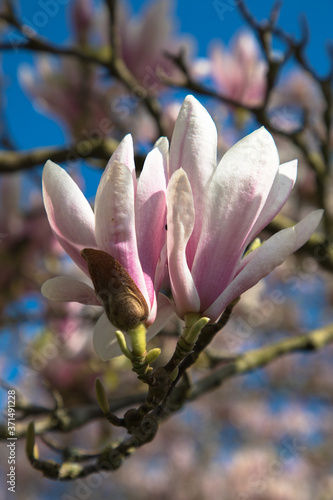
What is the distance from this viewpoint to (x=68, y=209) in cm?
50

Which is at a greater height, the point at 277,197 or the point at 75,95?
the point at 277,197

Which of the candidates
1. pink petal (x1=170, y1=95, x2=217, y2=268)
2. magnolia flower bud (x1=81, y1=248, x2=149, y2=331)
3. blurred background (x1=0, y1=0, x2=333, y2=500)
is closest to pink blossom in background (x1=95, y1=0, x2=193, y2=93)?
blurred background (x1=0, y1=0, x2=333, y2=500)

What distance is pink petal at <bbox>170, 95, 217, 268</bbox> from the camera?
0.51 meters

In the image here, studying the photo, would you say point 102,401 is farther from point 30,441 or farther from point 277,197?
point 277,197

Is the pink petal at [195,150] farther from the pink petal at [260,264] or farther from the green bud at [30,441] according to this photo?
the green bud at [30,441]

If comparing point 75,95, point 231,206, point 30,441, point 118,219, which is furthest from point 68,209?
point 75,95

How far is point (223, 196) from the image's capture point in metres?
0.49

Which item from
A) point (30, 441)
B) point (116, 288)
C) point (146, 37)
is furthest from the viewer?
point (146, 37)

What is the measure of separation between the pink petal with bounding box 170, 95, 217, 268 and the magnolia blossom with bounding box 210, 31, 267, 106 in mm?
1413

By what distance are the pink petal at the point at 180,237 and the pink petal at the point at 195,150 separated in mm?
33

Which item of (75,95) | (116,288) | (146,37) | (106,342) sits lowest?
(75,95)

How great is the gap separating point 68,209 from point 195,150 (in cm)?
14

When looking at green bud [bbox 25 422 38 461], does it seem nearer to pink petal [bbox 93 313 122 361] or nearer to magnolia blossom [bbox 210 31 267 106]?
pink petal [bbox 93 313 122 361]

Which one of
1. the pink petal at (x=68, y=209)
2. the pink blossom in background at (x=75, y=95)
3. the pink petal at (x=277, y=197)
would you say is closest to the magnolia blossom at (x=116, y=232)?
the pink petal at (x=68, y=209)
